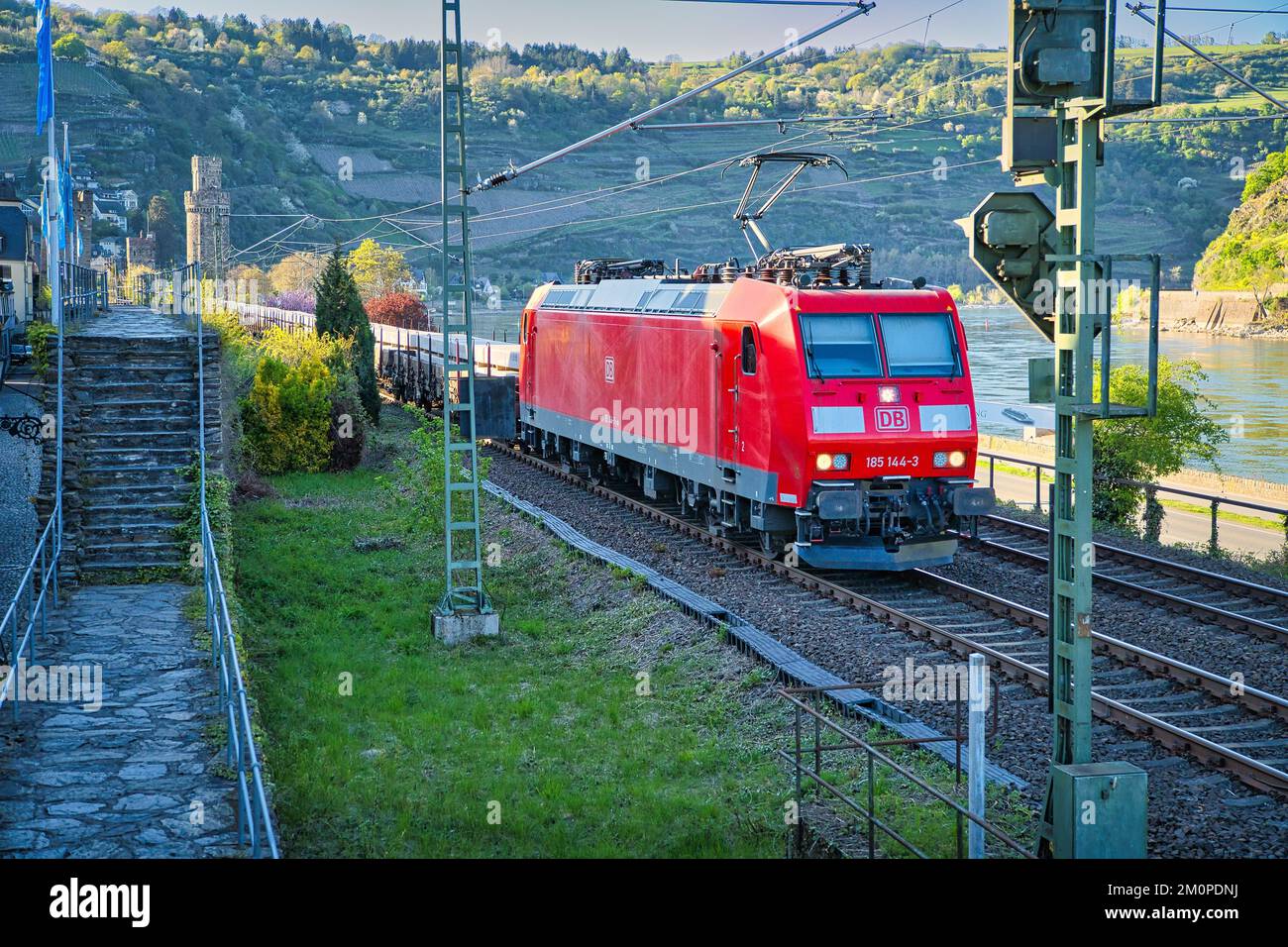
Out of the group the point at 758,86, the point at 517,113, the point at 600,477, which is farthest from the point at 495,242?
the point at 600,477

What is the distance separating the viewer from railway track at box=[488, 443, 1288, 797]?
32.6 ft

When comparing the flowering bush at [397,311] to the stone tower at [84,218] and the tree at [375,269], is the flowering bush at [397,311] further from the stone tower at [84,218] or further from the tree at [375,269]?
the stone tower at [84,218]

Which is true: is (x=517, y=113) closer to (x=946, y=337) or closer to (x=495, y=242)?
(x=495, y=242)

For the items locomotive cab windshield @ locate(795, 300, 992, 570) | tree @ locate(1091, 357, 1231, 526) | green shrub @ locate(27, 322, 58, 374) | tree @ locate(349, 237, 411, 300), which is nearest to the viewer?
locomotive cab windshield @ locate(795, 300, 992, 570)

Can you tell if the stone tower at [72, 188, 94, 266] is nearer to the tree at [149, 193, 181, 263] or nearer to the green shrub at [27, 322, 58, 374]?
the tree at [149, 193, 181, 263]

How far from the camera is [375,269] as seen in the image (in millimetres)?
66562

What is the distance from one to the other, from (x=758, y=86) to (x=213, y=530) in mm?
142172

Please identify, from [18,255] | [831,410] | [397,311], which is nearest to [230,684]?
[831,410]

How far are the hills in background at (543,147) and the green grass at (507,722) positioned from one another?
74.4 metres

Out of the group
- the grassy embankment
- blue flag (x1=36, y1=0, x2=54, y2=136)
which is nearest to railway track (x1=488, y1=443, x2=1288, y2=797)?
the grassy embankment

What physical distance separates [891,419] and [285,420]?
548 inches

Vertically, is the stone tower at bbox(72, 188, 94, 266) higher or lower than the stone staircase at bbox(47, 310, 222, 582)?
higher

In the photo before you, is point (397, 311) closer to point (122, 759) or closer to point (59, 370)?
point (59, 370)

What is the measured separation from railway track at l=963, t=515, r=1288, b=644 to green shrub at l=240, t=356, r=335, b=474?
1307cm
